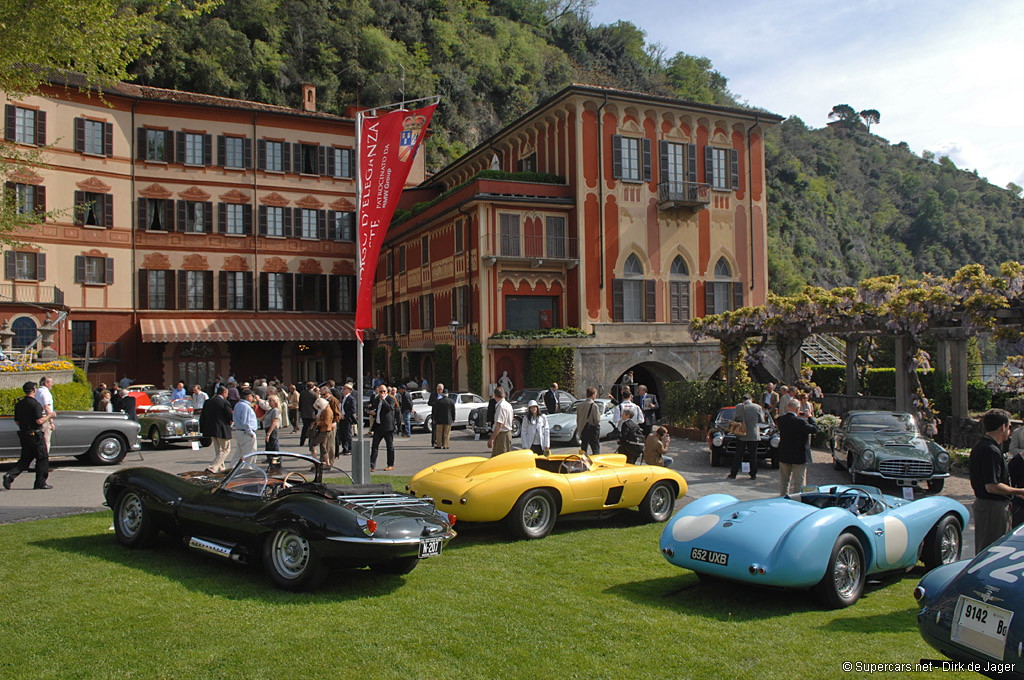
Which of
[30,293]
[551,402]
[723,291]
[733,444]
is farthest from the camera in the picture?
[30,293]

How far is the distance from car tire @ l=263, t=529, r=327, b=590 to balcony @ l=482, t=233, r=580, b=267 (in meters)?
25.8

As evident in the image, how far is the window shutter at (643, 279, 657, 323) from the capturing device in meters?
34.7

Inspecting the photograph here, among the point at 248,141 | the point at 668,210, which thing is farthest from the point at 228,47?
the point at 668,210

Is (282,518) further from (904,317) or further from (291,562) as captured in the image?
(904,317)

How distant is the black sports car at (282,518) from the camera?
6.96 meters

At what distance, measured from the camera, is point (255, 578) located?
7.58m

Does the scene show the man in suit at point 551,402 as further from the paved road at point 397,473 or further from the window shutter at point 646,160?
the window shutter at point 646,160

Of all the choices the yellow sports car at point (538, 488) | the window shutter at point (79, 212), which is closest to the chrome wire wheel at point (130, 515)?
the yellow sports car at point (538, 488)

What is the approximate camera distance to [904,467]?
14.5 m

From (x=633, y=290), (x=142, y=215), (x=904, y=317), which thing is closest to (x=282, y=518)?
(x=904, y=317)

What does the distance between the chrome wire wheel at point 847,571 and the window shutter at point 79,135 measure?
42921 mm

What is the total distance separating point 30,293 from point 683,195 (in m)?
31.5

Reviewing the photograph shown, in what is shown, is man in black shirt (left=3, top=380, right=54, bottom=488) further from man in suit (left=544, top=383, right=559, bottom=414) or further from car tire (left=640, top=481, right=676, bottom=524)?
man in suit (left=544, top=383, right=559, bottom=414)

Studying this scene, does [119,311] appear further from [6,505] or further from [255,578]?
[255,578]
